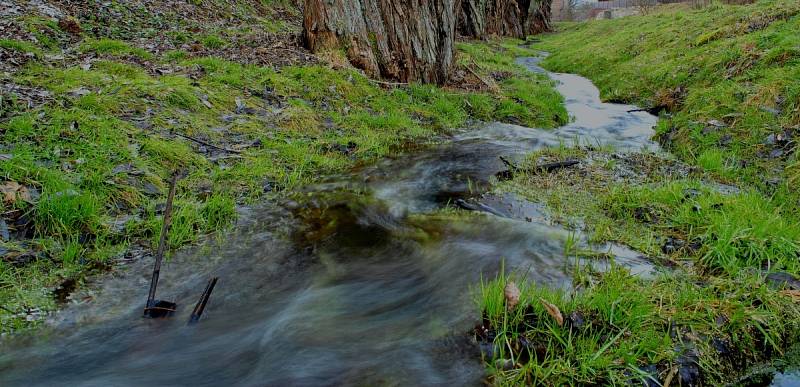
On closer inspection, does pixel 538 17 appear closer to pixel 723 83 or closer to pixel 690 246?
pixel 723 83

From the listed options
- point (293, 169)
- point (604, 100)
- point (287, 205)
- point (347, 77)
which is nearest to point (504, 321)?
point (287, 205)

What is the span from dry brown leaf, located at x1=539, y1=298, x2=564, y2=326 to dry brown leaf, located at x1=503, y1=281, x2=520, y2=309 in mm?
139

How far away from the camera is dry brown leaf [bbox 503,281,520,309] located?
8.28 feet

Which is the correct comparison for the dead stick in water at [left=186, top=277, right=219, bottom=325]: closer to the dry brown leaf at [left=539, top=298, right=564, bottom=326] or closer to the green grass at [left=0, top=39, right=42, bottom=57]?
the dry brown leaf at [left=539, top=298, right=564, bottom=326]

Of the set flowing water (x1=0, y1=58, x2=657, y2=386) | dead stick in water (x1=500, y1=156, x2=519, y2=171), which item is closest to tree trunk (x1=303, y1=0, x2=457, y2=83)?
dead stick in water (x1=500, y1=156, x2=519, y2=171)

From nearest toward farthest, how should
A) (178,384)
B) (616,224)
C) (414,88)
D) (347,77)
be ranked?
(178,384) < (616,224) < (347,77) < (414,88)

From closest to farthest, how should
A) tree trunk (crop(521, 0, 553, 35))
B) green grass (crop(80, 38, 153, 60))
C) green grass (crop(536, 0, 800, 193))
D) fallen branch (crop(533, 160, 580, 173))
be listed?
fallen branch (crop(533, 160, 580, 173)) → green grass (crop(536, 0, 800, 193)) → green grass (crop(80, 38, 153, 60)) → tree trunk (crop(521, 0, 553, 35))

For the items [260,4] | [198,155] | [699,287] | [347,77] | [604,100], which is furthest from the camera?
[260,4]

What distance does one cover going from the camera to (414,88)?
9219mm

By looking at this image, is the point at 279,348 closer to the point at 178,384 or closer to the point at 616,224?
the point at 178,384

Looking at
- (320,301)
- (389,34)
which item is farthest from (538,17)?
(320,301)

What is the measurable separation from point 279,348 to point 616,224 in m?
3.01

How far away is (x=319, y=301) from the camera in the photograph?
309 centimetres

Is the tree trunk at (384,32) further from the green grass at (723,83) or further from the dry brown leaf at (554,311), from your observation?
the dry brown leaf at (554,311)
